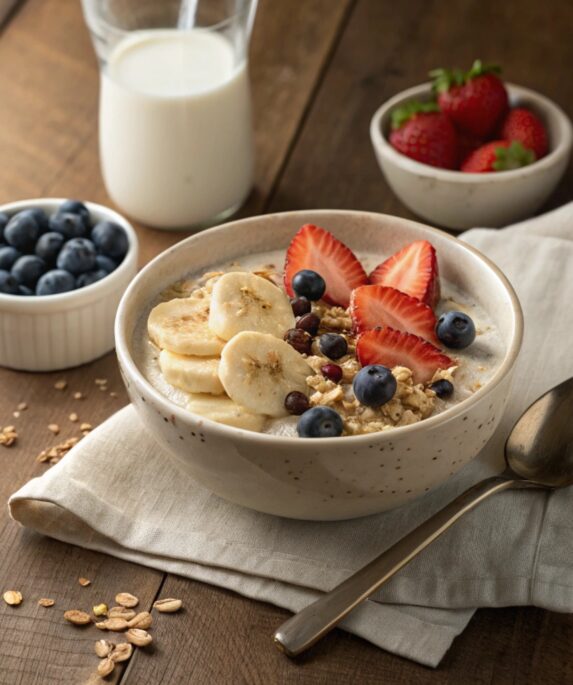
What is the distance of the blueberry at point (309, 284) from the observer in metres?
1.33

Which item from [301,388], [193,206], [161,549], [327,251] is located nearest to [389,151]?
[193,206]

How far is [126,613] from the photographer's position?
1165 mm

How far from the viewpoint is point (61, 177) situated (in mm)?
1988

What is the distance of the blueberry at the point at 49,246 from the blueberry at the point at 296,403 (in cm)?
61

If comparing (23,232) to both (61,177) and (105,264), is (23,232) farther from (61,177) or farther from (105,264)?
(61,177)

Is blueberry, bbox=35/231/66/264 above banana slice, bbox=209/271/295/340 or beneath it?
beneath

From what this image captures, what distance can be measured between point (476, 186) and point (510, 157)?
9 cm

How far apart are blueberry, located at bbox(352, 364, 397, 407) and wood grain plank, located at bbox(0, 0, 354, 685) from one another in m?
0.32

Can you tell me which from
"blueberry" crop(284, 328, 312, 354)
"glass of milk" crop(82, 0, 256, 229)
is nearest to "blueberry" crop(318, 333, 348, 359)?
"blueberry" crop(284, 328, 312, 354)

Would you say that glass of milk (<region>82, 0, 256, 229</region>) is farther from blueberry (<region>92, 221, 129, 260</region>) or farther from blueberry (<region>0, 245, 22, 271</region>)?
blueberry (<region>0, 245, 22, 271</region>)

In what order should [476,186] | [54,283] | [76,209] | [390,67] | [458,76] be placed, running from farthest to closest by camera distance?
[390,67], [458,76], [476,186], [76,209], [54,283]

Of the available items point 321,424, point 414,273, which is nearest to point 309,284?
point 414,273

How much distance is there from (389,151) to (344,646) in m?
1.00

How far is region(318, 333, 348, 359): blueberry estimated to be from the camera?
49.1 inches
